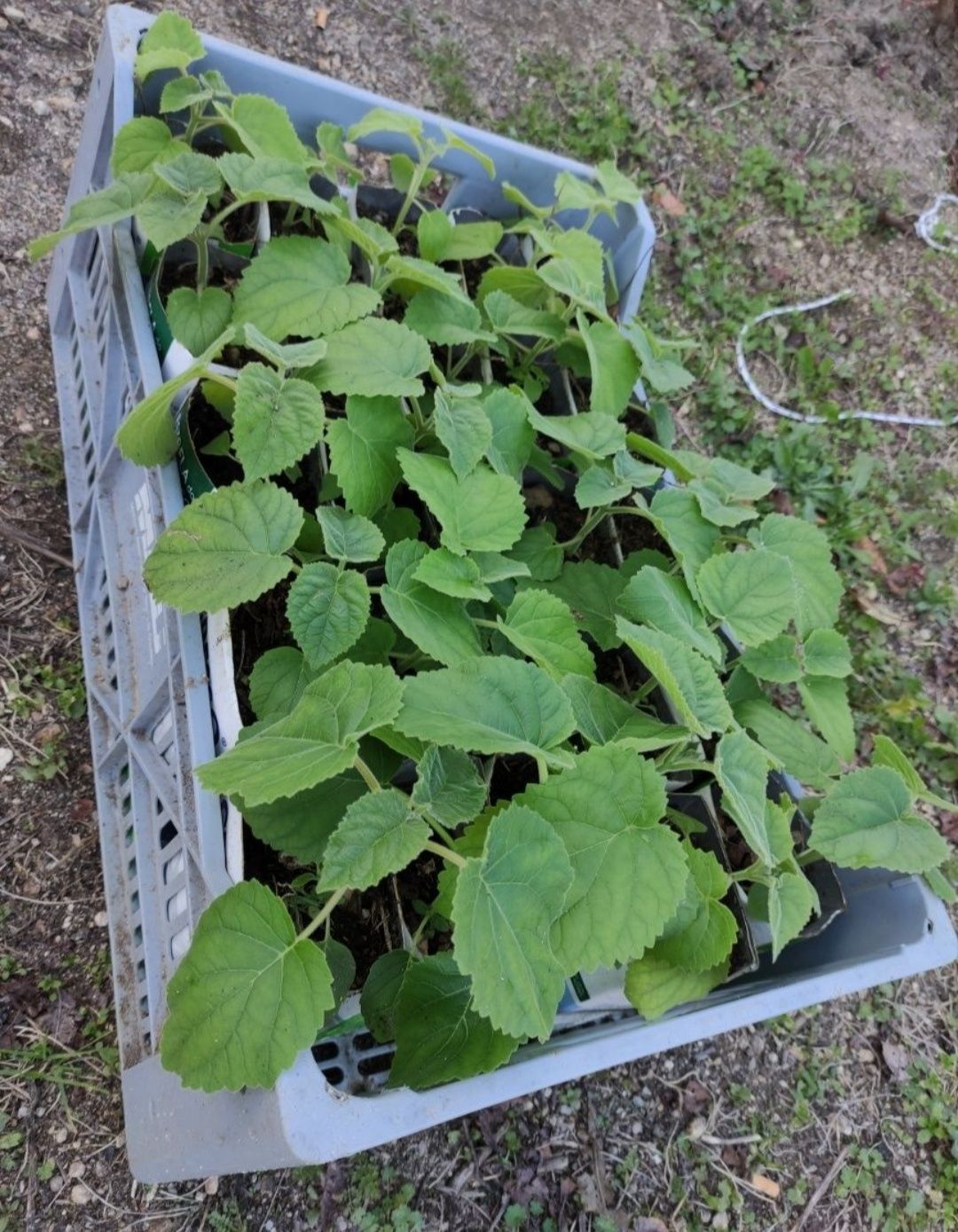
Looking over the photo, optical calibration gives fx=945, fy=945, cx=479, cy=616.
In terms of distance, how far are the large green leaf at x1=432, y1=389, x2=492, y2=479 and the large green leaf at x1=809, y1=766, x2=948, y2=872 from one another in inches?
22.7

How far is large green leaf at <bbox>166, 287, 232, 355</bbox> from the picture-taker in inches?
45.3

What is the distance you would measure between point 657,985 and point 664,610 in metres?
0.43

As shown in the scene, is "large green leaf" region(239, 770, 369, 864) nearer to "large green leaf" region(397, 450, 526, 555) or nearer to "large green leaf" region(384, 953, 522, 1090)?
"large green leaf" region(384, 953, 522, 1090)

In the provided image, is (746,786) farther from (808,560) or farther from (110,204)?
(110,204)

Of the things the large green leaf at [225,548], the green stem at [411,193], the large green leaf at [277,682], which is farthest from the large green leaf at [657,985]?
the green stem at [411,193]

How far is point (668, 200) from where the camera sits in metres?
2.47

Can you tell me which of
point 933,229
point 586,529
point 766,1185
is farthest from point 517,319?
point 933,229

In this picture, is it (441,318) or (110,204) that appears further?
(441,318)

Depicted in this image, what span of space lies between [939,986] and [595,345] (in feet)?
4.84

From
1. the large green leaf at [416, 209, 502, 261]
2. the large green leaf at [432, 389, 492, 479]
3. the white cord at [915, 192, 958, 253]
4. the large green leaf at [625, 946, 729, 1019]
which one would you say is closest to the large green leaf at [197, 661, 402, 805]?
the large green leaf at [432, 389, 492, 479]

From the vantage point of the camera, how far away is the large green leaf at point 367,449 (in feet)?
3.59

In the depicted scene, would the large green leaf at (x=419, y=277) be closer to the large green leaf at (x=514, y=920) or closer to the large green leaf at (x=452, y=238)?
the large green leaf at (x=452, y=238)

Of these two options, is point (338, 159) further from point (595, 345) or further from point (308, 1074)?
point (308, 1074)

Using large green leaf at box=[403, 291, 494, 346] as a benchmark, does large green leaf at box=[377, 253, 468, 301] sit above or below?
above
